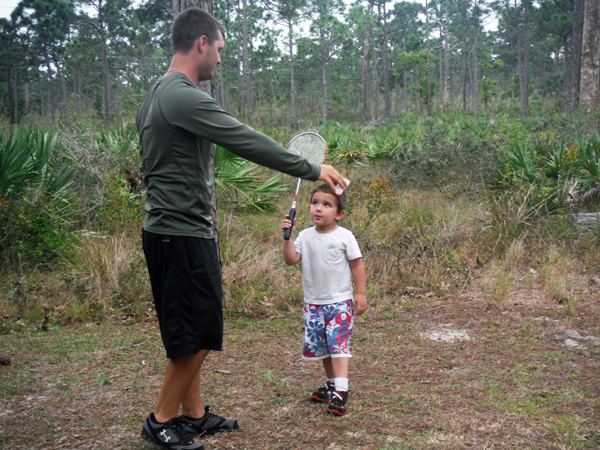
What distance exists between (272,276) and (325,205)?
3002 mm

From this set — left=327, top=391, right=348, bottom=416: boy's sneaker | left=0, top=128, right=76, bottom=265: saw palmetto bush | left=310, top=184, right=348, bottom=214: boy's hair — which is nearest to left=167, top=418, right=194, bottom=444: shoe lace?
left=327, top=391, right=348, bottom=416: boy's sneaker

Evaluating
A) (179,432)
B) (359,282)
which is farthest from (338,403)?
(179,432)

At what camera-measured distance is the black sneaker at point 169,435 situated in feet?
8.71

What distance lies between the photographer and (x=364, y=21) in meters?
32.7

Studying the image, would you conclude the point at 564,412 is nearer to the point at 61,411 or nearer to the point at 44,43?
the point at 61,411

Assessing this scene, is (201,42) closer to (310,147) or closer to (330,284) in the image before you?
(310,147)

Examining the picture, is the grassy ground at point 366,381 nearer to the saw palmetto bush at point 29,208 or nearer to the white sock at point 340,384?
the white sock at point 340,384

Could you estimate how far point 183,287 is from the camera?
255 cm

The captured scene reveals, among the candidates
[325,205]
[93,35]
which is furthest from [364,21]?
[325,205]

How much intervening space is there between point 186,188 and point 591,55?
51.6 feet

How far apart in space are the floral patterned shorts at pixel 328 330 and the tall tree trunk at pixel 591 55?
13908mm

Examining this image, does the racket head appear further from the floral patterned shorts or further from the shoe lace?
the shoe lace

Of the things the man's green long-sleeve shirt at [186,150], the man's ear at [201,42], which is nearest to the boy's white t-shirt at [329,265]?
the man's green long-sleeve shirt at [186,150]

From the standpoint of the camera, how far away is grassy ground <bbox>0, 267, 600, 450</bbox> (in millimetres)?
2945
